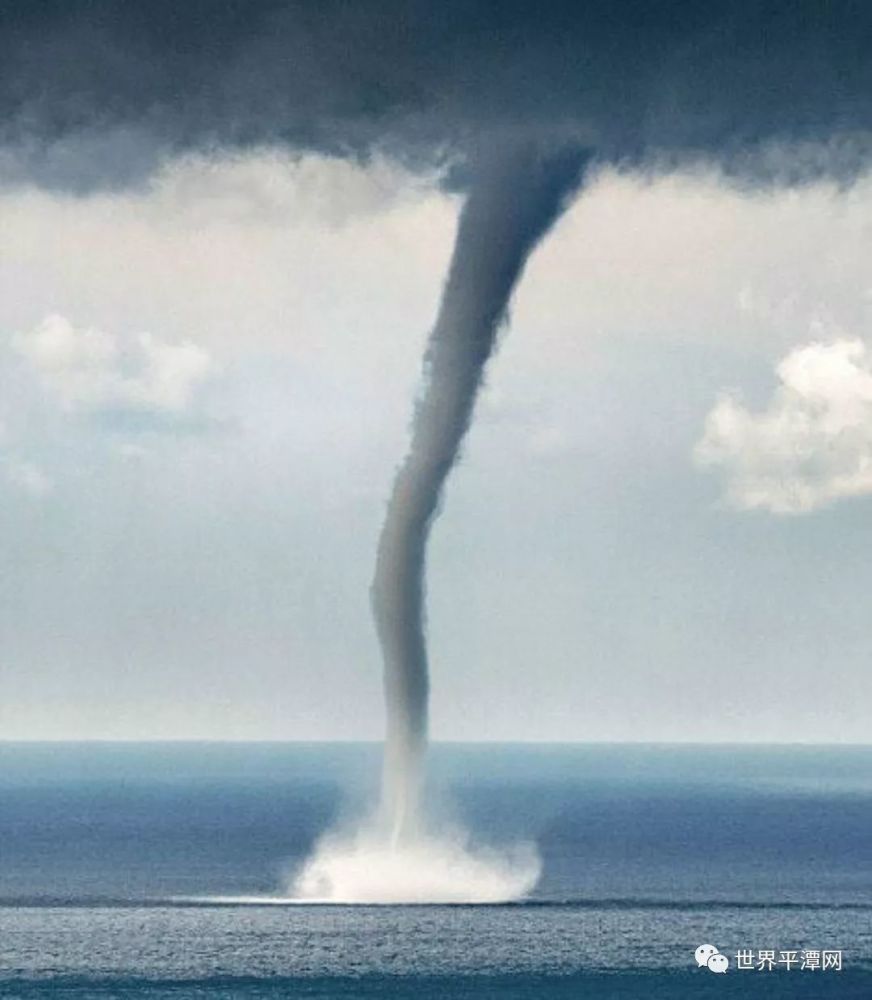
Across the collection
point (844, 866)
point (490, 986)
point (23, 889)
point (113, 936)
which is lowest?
point (490, 986)

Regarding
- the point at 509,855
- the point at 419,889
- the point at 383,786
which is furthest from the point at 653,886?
the point at 383,786

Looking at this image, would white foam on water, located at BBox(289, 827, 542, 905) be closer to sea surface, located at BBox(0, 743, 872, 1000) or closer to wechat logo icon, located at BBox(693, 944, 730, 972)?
sea surface, located at BBox(0, 743, 872, 1000)

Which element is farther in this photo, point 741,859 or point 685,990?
point 741,859

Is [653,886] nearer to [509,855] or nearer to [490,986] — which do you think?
[509,855]

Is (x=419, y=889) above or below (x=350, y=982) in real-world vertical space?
above

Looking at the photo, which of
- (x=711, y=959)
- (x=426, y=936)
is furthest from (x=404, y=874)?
(x=711, y=959)

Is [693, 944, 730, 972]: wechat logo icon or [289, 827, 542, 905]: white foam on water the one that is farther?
[289, 827, 542, 905]: white foam on water

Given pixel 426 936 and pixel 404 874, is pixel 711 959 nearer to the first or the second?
pixel 426 936

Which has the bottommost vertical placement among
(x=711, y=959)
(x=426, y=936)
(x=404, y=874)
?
(x=711, y=959)

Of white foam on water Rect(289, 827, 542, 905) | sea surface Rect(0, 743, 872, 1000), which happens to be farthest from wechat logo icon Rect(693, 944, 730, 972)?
white foam on water Rect(289, 827, 542, 905)
